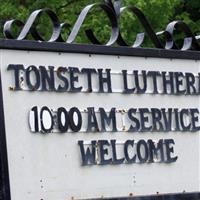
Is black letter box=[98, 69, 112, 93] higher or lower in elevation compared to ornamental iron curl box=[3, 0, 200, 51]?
lower

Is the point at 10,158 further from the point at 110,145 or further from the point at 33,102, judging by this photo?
the point at 110,145

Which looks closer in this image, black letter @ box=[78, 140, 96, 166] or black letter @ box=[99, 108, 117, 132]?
black letter @ box=[78, 140, 96, 166]

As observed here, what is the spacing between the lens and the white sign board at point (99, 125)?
529cm

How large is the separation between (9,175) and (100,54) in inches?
47.9

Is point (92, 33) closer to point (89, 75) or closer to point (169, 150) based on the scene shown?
point (89, 75)

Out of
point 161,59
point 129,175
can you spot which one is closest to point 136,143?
point 129,175

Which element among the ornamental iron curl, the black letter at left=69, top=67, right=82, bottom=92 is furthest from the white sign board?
the ornamental iron curl

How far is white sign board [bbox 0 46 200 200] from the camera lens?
5.29m

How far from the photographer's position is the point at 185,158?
20.5ft

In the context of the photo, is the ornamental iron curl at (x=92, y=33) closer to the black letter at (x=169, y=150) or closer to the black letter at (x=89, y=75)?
the black letter at (x=89, y=75)

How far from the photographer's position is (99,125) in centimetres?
572

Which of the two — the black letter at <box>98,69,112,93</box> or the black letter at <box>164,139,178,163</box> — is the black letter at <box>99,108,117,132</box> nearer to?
the black letter at <box>98,69,112,93</box>

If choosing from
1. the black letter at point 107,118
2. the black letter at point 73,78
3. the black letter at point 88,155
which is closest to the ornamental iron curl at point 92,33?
the black letter at point 73,78

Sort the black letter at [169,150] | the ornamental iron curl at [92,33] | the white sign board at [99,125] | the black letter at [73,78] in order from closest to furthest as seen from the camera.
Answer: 1. the white sign board at [99,125]
2. the black letter at [73,78]
3. the ornamental iron curl at [92,33]
4. the black letter at [169,150]
